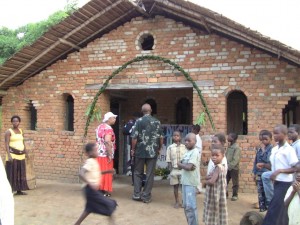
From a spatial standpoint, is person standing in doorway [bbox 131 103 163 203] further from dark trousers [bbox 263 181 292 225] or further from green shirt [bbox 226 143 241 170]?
dark trousers [bbox 263 181 292 225]

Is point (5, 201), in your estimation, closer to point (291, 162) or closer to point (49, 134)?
point (291, 162)

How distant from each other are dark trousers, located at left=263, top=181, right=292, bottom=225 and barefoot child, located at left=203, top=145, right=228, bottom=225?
61 cm

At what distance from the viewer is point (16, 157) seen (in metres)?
8.14

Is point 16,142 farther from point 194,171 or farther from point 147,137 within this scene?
point 194,171

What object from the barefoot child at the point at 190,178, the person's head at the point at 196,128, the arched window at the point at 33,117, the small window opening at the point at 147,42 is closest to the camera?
the barefoot child at the point at 190,178

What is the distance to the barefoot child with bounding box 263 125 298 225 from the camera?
4816 millimetres

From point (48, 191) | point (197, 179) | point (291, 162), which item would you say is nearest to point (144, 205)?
point (197, 179)

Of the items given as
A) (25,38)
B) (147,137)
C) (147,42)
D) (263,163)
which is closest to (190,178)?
(263,163)

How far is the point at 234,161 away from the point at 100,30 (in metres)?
4.84

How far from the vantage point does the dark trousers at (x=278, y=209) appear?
15.6ft

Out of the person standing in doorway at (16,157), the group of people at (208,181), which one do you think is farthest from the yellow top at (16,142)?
the group of people at (208,181)

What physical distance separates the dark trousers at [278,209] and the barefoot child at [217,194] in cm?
61

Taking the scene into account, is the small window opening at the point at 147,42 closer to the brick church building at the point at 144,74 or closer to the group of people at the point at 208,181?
the brick church building at the point at 144,74

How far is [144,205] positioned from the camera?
7352 millimetres
